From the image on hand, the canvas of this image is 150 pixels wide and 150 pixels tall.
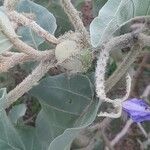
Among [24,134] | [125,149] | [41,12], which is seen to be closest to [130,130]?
[125,149]

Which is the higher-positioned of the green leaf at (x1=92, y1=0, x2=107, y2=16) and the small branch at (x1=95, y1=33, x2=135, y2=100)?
the small branch at (x1=95, y1=33, x2=135, y2=100)

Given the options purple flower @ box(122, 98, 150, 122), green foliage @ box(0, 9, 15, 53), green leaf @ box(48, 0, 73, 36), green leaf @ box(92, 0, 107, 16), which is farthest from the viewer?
green leaf @ box(48, 0, 73, 36)

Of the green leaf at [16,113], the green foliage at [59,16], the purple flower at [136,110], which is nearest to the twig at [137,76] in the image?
the green foliage at [59,16]

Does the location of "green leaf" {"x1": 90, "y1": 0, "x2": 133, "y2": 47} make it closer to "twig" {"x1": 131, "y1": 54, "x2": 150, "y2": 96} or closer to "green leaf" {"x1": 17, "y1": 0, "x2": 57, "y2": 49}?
"green leaf" {"x1": 17, "y1": 0, "x2": 57, "y2": 49}

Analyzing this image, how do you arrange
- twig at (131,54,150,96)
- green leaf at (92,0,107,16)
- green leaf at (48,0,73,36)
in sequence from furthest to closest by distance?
1. twig at (131,54,150,96)
2. green leaf at (48,0,73,36)
3. green leaf at (92,0,107,16)

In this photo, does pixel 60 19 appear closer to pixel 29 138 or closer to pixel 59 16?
pixel 59 16

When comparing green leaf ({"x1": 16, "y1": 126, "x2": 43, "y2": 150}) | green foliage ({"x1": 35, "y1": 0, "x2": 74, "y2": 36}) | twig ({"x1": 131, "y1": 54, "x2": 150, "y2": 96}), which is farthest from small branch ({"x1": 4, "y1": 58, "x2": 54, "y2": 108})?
twig ({"x1": 131, "y1": 54, "x2": 150, "y2": 96})

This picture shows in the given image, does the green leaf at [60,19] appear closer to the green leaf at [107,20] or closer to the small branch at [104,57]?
the small branch at [104,57]
